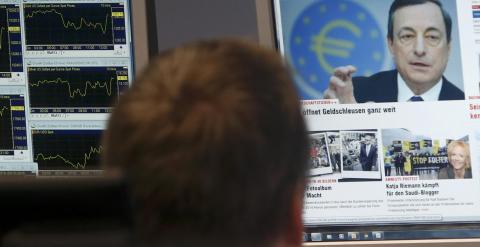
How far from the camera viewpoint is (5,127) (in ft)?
5.30

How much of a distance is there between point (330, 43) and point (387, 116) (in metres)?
0.18

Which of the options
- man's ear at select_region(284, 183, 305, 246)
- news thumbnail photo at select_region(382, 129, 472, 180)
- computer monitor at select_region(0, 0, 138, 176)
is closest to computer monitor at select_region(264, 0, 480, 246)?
news thumbnail photo at select_region(382, 129, 472, 180)

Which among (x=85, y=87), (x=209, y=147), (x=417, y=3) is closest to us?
(x=209, y=147)

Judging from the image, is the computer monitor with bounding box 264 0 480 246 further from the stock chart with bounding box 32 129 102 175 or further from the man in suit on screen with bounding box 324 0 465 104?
the stock chart with bounding box 32 129 102 175

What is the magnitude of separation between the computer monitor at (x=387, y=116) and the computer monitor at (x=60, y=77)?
0.33 metres

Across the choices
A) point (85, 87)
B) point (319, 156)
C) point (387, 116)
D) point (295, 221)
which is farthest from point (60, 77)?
point (295, 221)

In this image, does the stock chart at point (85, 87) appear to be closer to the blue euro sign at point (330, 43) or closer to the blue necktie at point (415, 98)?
the blue euro sign at point (330, 43)

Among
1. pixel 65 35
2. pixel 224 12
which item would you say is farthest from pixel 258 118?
pixel 224 12

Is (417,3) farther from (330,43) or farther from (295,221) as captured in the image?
(295,221)

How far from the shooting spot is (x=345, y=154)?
1480 millimetres

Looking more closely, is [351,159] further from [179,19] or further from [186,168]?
[186,168]

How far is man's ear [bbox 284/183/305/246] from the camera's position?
579 mm

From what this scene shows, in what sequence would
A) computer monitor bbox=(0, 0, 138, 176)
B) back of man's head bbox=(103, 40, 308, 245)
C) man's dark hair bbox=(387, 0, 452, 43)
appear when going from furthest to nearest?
computer monitor bbox=(0, 0, 138, 176) < man's dark hair bbox=(387, 0, 452, 43) < back of man's head bbox=(103, 40, 308, 245)

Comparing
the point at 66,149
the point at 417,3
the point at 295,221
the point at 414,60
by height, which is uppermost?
the point at 417,3
